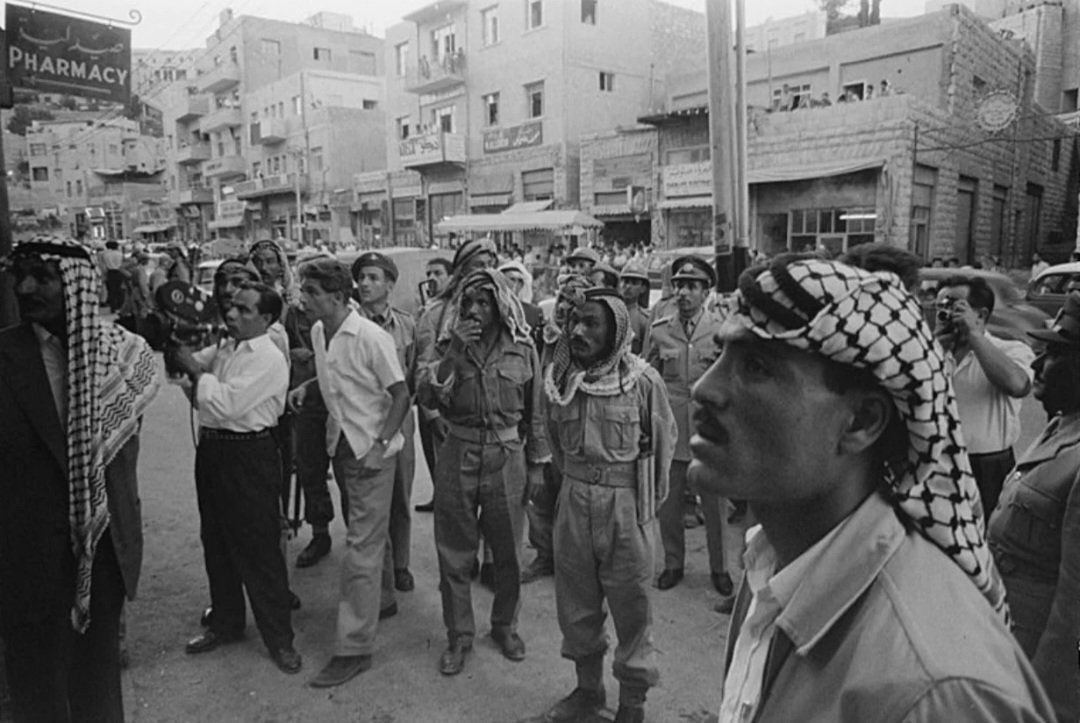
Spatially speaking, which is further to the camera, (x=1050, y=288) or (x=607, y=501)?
(x=1050, y=288)

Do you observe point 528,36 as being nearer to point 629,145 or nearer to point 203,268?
point 629,145

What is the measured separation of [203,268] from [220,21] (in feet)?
112

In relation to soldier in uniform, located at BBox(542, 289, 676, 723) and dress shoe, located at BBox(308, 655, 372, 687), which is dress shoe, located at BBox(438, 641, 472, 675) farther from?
soldier in uniform, located at BBox(542, 289, 676, 723)

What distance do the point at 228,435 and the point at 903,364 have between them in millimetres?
3196

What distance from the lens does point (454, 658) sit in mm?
3529

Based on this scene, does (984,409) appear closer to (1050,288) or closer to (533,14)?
(1050,288)

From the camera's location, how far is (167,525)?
17.9ft

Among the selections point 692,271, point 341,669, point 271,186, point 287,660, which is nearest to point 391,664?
point 341,669

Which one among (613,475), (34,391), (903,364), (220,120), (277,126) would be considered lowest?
(613,475)

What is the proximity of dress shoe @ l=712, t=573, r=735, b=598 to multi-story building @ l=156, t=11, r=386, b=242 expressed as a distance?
30898 mm

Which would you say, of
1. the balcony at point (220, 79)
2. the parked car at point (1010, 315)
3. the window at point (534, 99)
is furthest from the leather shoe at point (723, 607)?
the balcony at point (220, 79)

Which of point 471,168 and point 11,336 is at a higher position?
point 471,168

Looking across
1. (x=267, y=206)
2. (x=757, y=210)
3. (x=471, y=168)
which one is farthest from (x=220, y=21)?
(x=757, y=210)

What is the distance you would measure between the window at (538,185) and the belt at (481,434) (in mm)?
20954
